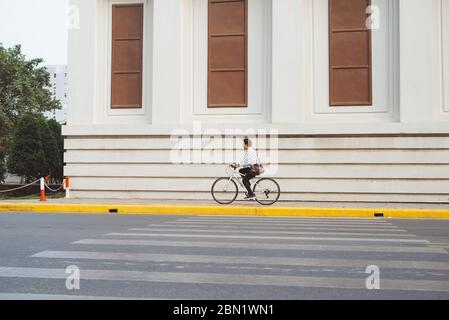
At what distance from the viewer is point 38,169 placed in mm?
32594

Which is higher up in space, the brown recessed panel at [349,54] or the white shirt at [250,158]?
the brown recessed panel at [349,54]

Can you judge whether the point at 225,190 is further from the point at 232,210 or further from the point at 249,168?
the point at 232,210

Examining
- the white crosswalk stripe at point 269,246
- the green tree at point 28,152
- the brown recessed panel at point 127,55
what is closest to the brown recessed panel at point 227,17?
the brown recessed panel at point 127,55

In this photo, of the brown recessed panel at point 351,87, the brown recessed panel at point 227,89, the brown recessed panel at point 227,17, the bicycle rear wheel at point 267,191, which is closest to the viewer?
the bicycle rear wheel at point 267,191

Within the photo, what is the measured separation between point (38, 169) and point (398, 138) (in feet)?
76.6

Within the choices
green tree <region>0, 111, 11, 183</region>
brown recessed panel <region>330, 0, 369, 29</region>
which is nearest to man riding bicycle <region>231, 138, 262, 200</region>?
brown recessed panel <region>330, 0, 369, 29</region>

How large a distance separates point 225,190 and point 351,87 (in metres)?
5.80

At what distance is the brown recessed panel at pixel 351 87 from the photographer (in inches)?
693

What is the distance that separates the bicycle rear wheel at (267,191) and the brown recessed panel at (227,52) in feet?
16.0

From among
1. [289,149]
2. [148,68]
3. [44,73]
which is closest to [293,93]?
[289,149]

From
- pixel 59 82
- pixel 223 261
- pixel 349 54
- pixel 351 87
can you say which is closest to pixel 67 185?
pixel 351 87

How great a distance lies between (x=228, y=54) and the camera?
727 inches

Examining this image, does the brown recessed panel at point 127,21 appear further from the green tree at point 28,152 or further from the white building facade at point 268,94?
the green tree at point 28,152
